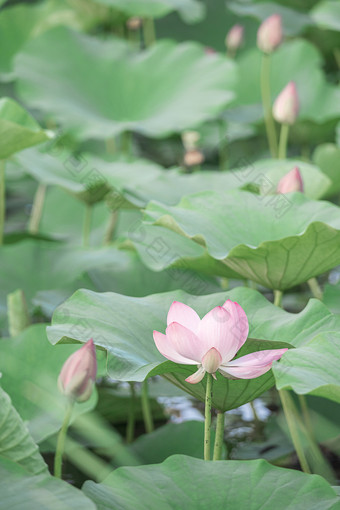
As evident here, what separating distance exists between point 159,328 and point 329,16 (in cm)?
155

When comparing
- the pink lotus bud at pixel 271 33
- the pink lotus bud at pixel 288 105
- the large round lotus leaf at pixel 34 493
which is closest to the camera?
the large round lotus leaf at pixel 34 493

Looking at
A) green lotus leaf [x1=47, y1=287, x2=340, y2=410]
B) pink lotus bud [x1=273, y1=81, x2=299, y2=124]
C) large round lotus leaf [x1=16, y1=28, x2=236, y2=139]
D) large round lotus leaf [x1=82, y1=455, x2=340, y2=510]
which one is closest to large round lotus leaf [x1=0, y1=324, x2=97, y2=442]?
green lotus leaf [x1=47, y1=287, x2=340, y2=410]

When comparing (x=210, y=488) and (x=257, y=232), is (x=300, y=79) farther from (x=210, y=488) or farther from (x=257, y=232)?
(x=210, y=488)

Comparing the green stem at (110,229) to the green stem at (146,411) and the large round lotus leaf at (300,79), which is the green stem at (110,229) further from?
the large round lotus leaf at (300,79)

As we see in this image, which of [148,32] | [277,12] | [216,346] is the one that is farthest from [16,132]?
[148,32]

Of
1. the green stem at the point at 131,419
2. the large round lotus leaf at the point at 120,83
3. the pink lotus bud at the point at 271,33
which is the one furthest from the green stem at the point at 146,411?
the pink lotus bud at the point at 271,33

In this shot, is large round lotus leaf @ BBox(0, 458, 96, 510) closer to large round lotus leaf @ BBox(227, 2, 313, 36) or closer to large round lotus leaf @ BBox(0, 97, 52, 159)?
large round lotus leaf @ BBox(0, 97, 52, 159)

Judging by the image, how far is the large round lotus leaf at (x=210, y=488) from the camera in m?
0.76

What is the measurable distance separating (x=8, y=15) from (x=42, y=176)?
4.08ft

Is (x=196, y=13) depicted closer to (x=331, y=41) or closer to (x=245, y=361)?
(x=331, y=41)

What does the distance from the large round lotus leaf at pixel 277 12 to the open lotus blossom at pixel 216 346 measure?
1.87 metres

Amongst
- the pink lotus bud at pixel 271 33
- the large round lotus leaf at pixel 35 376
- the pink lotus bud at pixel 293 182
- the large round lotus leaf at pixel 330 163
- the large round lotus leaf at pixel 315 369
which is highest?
the large round lotus leaf at pixel 315 369

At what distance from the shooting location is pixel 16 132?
125 cm

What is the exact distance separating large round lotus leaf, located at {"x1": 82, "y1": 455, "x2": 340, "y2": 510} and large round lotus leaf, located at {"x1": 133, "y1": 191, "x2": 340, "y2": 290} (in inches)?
12.7
